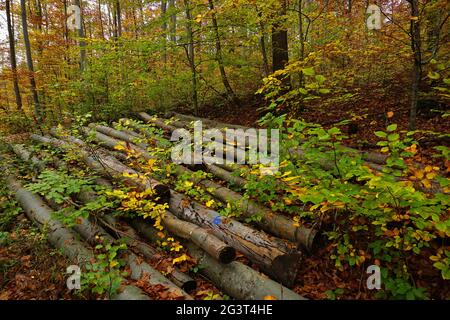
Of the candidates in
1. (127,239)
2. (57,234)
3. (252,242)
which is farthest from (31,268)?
(252,242)

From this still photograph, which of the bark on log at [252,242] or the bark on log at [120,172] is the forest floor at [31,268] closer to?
the bark on log at [120,172]

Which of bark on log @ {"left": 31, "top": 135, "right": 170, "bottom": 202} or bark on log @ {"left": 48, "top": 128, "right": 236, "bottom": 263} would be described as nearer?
bark on log @ {"left": 48, "top": 128, "right": 236, "bottom": 263}

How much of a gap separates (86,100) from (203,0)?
5.81 meters

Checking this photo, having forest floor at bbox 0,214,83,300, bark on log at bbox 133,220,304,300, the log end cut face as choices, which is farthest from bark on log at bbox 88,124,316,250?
forest floor at bbox 0,214,83,300

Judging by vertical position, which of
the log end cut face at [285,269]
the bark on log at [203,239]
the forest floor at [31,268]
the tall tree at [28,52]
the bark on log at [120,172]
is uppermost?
the tall tree at [28,52]

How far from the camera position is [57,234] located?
452 centimetres

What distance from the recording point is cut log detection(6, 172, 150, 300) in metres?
3.35

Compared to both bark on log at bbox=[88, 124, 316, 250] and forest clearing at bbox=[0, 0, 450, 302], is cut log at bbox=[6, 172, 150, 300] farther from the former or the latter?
bark on log at bbox=[88, 124, 316, 250]

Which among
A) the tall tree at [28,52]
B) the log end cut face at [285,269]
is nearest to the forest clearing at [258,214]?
the log end cut face at [285,269]

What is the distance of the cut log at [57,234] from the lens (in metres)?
3.35

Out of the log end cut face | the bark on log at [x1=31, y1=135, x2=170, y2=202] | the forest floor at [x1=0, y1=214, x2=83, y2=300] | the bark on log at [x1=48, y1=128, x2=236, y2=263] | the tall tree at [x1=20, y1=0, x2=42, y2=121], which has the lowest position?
the forest floor at [x1=0, y1=214, x2=83, y2=300]

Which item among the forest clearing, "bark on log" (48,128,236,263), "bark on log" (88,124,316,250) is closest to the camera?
the forest clearing

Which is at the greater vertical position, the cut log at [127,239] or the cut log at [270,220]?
the cut log at [270,220]
